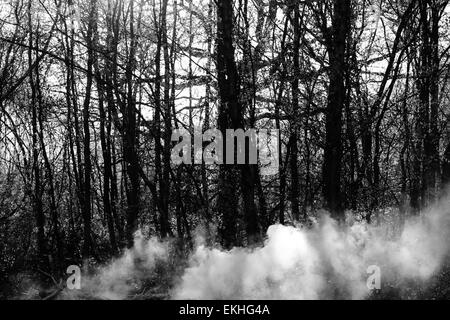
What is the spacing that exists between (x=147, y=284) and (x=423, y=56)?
31.5 ft

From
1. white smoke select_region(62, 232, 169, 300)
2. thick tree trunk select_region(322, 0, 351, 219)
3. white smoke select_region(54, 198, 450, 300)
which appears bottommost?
white smoke select_region(62, 232, 169, 300)

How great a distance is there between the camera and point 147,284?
6754mm

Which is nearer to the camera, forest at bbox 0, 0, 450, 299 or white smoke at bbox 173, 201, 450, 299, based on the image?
white smoke at bbox 173, 201, 450, 299

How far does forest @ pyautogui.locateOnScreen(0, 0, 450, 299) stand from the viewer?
9930 millimetres

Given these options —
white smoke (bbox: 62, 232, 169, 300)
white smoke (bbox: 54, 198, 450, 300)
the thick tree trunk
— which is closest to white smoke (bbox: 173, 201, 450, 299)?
white smoke (bbox: 54, 198, 450, 300)

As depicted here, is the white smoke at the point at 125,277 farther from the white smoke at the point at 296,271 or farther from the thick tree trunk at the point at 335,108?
the thick tree trunk at the point at 335,108

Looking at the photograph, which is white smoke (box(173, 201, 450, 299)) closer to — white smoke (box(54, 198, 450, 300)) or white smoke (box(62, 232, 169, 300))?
white smoke (box(54, 198, 450, 300))

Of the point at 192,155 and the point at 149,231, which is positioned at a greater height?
the point at 192,155

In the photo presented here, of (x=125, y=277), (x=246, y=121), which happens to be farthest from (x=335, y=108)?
(x=125, y=277)

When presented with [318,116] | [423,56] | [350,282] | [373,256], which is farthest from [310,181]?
[350,282]

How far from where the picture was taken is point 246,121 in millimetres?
11070

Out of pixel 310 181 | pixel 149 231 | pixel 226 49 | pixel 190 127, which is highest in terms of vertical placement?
pixel 226 49

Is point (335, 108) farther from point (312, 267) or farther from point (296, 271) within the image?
point (296, 271)

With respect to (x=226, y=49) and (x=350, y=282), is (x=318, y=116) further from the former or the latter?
(x=350, y=282)
